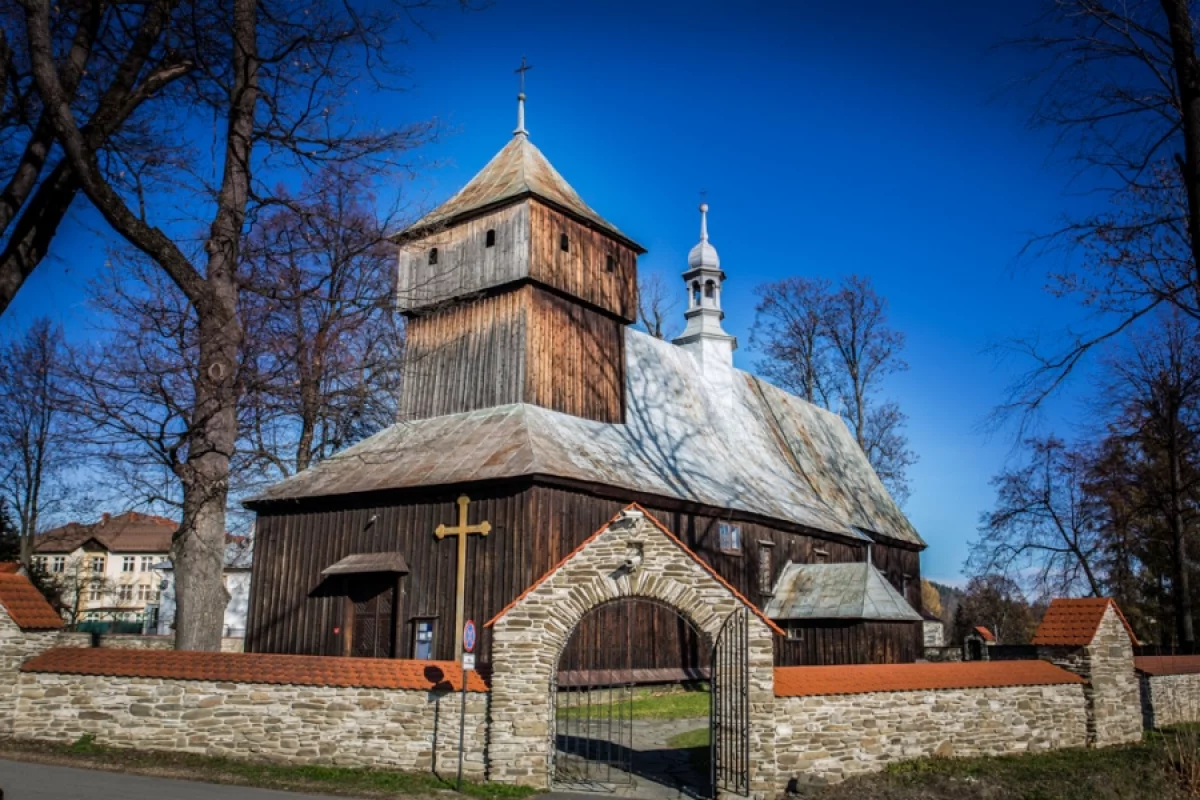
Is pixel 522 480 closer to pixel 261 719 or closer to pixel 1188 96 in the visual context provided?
pixel 261 719

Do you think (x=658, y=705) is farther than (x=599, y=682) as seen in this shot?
Yes

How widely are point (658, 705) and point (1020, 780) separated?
8.76m

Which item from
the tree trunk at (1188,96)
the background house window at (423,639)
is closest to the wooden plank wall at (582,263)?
the background house window at (423,639)

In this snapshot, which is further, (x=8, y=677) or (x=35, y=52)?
(x=8, y=677)

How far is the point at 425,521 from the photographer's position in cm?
2003

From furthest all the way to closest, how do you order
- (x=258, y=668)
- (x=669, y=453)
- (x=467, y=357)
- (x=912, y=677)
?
(x=669, y=453) < (x=467, y=357) < (x=912, y=677) < (x=258, y=668)

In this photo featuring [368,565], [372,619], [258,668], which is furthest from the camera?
[372,619]

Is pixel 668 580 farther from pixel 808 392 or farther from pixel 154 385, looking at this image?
pixel 808 392

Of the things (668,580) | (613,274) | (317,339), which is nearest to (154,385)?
(317,339)

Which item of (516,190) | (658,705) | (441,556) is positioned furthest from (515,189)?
(658,705)

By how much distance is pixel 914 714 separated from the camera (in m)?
13.5

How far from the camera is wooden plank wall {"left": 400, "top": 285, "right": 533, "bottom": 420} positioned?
2253 cm

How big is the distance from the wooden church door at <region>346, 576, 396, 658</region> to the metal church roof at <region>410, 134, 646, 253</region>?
8.19 m

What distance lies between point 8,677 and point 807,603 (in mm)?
16770
